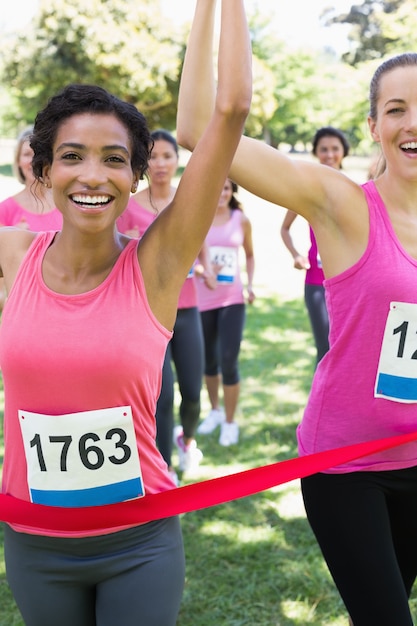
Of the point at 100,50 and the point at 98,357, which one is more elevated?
the point at 100,50

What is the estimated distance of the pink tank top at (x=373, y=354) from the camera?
1.97 metres

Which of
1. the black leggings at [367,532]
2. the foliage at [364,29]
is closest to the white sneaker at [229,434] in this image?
the black leggings at [367,532]

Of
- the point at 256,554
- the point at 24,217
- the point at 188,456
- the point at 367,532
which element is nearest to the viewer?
the point at 367,532

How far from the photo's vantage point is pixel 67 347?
1693 mm

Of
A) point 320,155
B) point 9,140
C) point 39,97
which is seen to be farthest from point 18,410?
point 9,140

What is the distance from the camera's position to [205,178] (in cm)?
169

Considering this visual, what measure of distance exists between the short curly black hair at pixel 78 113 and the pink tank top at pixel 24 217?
2286 mm

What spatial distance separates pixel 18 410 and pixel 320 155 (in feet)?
14.0

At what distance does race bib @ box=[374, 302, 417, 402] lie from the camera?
6.53 feet

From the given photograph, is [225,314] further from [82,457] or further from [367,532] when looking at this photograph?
[82,457]

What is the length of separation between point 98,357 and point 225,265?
381cm

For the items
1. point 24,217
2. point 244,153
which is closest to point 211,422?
point 24,217

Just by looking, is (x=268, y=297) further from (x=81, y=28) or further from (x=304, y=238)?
(x=81, y=28)

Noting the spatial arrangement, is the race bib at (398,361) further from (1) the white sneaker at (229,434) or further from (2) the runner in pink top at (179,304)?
(1) the white sneaker at (229,434)
